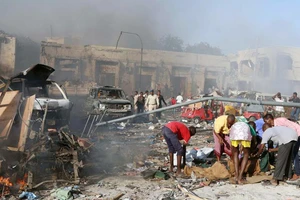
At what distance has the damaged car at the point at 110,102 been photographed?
14.5 m

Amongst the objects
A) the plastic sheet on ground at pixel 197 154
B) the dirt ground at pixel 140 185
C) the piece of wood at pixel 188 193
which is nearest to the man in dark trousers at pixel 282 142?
the dirt ground at pixel 140 185

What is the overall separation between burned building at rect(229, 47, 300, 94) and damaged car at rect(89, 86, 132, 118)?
2304cm

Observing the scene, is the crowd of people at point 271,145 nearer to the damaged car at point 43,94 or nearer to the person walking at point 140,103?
the damaged car at point 43,94

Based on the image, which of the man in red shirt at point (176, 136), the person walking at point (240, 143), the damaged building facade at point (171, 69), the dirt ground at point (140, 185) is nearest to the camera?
the dirt ground at point (140, 185)

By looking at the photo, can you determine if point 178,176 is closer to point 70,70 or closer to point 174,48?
point 70,70

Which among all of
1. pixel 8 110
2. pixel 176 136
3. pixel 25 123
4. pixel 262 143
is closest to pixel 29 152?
pixel 25 123

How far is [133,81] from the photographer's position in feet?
107

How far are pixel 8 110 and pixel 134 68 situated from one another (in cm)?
2638

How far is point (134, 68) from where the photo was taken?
107 feet

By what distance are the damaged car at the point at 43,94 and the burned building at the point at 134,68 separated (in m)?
18.1

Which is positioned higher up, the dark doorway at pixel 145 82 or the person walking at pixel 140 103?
the dark doorway at pixel 145 82

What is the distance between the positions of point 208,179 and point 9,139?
3.75 meters

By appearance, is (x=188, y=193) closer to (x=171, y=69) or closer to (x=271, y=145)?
(x=271, y=145)

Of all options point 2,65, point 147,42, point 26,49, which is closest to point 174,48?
point 147,42
